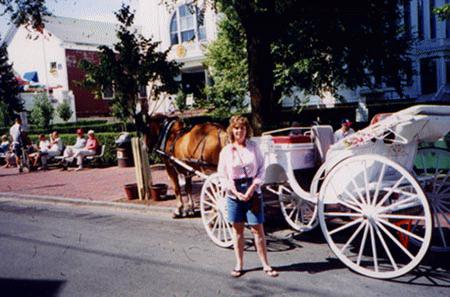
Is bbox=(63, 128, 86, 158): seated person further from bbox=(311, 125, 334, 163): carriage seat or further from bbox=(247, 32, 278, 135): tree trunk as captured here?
bbox=(311, 125, 334, 163): carriage seat

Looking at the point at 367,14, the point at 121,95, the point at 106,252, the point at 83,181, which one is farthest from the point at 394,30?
the point at 106,252

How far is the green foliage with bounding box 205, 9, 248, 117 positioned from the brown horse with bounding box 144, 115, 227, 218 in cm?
970

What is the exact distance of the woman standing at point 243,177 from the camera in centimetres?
462

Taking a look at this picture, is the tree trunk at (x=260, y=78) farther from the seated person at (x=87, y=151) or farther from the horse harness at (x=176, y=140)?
the seated person at (x=87, y=151)

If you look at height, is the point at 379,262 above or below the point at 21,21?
below

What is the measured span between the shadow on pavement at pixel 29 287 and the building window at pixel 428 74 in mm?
26193

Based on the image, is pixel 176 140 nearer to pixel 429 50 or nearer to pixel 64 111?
pixel 429 50

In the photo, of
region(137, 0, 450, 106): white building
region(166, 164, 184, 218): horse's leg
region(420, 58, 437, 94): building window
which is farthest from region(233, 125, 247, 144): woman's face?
region(420, 58, 437, 94): building window

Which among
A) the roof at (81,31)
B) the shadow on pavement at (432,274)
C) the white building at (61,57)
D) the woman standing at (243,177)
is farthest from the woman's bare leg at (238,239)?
the roof at (81,31)

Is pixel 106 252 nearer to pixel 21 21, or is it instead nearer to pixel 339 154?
pixel 339 154

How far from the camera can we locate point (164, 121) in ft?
28.2

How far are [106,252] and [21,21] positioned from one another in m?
8.59

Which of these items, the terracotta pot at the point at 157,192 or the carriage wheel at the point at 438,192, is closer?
the carriage wheel at the point at 438,192

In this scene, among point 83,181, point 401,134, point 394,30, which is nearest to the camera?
point 401,134
